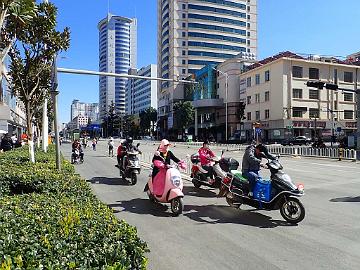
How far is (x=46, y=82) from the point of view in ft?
53.3

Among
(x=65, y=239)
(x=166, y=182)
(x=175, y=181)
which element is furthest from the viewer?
(x=166, y=182)

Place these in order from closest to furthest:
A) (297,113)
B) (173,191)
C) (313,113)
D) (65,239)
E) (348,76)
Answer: (65,239) < (173,191) < (297,113) < (313,113) < (348,76)

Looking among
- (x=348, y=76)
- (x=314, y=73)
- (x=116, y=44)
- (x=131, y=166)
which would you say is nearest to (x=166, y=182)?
(x=131, y=166)

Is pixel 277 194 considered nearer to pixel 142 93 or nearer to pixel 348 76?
pixel 348 76

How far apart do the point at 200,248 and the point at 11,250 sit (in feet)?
10.9

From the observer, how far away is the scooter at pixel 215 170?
1079 centimetres

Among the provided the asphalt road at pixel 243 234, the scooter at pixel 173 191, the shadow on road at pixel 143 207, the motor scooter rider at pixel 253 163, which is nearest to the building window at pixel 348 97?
the asphalt road at pixel 243 234

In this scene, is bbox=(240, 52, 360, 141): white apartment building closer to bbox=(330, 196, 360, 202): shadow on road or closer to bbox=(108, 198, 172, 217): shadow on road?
bbox=(330, 196, 360, 202): shadow on road

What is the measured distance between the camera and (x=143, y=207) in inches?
353

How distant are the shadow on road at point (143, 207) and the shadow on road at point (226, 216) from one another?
56 cm

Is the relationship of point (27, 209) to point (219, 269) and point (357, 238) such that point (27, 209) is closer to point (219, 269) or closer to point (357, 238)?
point (219, 269)

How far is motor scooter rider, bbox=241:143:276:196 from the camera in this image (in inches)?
312

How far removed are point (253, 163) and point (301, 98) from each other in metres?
55.0

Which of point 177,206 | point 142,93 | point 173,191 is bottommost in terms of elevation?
point 177,206
